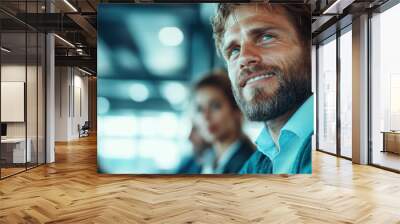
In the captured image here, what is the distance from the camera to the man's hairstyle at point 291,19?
6137mm

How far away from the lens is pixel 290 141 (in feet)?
20.4

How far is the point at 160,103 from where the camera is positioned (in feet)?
20.4

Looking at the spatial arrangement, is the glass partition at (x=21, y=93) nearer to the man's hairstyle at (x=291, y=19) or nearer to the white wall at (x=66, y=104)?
the man's hairstyle at (x=291, y=19)

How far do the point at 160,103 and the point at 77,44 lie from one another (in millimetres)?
7694

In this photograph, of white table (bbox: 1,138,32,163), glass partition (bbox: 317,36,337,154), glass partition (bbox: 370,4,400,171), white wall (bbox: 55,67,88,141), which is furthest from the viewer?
white wall (bbox: 55,67,88,141)

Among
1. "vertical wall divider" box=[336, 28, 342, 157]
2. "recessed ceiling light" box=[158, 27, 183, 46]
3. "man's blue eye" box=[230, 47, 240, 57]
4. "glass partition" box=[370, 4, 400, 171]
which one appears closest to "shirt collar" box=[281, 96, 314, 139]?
"man's blue eye" box=[230, 47, 240, 57]

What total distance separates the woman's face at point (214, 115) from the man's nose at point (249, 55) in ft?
2.19

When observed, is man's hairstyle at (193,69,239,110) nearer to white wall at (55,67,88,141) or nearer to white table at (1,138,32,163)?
white table at (1,138,32,163)

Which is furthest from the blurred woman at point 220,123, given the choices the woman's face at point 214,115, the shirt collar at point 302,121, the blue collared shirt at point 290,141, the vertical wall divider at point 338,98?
the vertical wall divider at point 338,98

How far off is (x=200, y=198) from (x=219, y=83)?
220 centimetres

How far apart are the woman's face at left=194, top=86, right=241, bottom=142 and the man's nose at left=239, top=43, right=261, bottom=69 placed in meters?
0.67

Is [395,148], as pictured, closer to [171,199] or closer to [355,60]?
[355,60]

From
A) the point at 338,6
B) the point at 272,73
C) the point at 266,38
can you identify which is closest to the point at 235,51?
the point at 266,38

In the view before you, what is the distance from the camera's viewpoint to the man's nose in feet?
20.0
